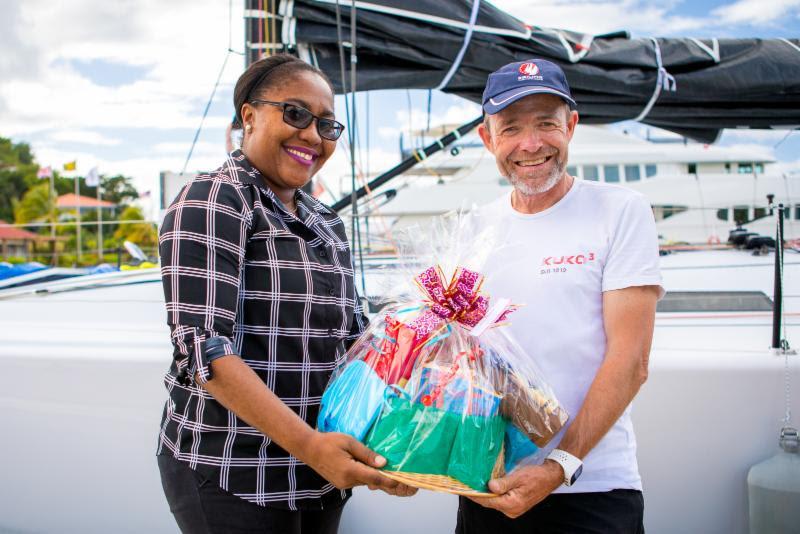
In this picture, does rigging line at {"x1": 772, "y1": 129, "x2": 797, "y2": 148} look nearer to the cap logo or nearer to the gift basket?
the cap logo

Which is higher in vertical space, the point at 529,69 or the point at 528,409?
the point at 529,69

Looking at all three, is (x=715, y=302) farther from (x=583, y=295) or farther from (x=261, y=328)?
(x=261, y=328)

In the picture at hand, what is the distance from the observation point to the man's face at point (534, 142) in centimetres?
145

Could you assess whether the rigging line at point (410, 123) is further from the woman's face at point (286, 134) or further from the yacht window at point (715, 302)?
the woman's face at point (286, 134)

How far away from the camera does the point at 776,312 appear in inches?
77.9

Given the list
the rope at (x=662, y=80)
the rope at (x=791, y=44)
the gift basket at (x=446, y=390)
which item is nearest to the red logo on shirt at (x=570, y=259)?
the gift basket at (x=446, y=390)

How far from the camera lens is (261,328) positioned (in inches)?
50.8

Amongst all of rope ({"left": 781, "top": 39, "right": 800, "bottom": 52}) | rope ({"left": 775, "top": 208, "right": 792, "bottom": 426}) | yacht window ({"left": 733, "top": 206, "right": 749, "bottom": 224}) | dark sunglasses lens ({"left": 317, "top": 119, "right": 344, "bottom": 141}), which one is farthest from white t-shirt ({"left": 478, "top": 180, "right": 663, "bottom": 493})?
yacht window ({"left": 733, "top": 206, "right": 749, "bottom": 224})

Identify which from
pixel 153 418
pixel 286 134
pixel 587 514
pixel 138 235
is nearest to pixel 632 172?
pixel 153 418

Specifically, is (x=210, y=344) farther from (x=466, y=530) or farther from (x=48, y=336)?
(x=48, y=336)

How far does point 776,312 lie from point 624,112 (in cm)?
119

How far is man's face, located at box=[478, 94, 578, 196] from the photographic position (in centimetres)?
145

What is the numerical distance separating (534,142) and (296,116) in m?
0.52

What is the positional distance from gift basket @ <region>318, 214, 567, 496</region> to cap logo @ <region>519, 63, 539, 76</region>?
37 cm
